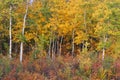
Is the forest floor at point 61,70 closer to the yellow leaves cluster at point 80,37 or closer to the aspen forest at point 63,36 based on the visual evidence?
the aspen forest at point 63,36

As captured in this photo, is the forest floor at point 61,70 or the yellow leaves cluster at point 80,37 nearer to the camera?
the forest floor at point 61,70

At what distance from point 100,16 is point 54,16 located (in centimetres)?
467

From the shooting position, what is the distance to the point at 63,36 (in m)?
34.1

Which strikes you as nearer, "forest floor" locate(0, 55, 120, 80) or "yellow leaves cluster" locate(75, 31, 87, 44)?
"forest floor" locate(0, 55, 120, 80)

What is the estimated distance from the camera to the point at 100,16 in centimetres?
2805

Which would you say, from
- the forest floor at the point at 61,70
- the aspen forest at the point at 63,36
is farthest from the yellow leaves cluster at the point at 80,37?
the forest floor at the point at 61,70

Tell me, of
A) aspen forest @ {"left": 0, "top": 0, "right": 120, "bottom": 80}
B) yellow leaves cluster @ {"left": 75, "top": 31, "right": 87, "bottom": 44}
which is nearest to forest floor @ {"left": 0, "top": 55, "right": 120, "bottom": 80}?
aspen forest @ {"left": 0, "top": 0, "right": 120, "bottom": 80}

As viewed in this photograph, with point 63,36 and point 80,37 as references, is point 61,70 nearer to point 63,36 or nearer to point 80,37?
point 80,37

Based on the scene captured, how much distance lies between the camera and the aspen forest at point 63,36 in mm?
20344

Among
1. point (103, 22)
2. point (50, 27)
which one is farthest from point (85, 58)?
point (50, 27)

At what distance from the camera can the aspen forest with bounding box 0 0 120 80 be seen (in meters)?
20.3

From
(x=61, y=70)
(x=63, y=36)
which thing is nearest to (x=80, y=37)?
(x=63, y=36)

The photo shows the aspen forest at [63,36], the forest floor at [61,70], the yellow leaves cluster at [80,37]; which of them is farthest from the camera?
the yellow leaves cluster at [80,37]

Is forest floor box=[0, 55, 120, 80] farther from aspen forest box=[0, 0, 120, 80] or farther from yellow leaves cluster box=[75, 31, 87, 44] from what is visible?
yellow leaves cluster box=[75, 31, 87, 44]
